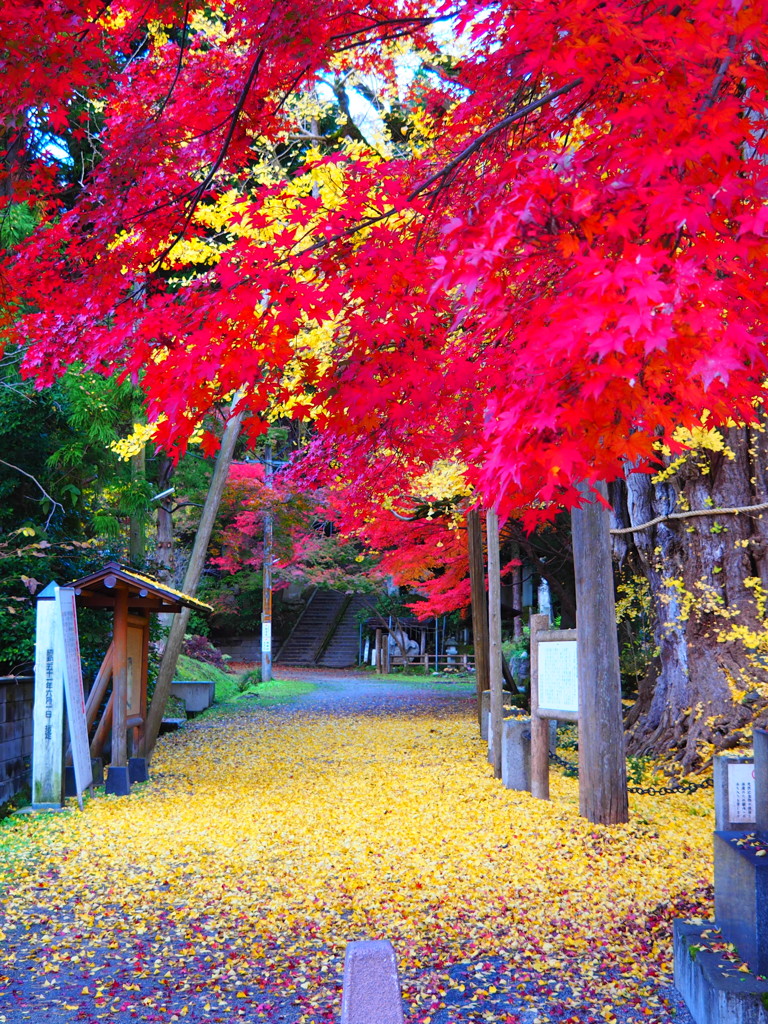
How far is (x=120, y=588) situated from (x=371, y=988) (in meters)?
8.12

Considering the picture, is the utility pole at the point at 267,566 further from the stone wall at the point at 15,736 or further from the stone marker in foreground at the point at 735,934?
the stone marker in foreground at the point at 735,934

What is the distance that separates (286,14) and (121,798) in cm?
758

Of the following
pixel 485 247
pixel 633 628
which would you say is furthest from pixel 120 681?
pixel 633 628

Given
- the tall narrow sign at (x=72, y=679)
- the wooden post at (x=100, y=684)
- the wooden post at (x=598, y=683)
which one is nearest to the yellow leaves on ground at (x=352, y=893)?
the wooden post at (x=598, y=683)

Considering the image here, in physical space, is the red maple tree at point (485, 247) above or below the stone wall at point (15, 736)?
above

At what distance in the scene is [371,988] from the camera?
6.08 ft

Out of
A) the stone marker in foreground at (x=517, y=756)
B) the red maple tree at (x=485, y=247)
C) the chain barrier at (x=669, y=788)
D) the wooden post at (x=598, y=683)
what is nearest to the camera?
the red maple tree at (x=485, y=247)

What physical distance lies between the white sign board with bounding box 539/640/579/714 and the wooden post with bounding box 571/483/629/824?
277 mm

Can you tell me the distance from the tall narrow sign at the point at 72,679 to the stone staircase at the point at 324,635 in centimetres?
2490

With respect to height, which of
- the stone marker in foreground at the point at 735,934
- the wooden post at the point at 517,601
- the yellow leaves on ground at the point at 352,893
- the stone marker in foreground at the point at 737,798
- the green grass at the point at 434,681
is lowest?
the green grass at the point at 434,681

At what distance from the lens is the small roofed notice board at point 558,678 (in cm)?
769

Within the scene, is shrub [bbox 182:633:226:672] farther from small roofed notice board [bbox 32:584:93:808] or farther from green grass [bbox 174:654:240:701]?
small roofed notice board [bbox 32:584:93:808]

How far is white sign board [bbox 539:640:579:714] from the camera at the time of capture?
770 centimetres

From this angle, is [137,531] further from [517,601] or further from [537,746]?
[517,601]
